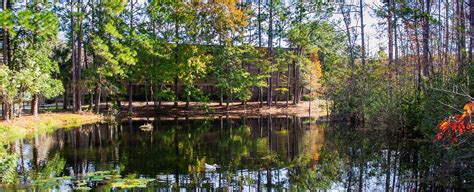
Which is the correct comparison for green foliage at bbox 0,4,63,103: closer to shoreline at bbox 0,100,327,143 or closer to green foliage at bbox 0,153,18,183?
shoreline at bbox 0,100,327,143

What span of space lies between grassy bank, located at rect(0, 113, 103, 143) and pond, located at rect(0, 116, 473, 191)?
46.4 inches

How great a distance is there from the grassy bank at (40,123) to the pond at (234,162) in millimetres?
1179

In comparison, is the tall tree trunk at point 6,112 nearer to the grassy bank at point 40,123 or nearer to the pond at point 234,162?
the grassy bank at point 40,123

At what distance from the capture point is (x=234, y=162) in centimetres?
1391

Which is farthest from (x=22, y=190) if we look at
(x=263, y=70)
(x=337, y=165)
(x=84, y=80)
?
(x=263, y=70)

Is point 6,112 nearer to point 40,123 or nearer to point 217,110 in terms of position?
point 40,123

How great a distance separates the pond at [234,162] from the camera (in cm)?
1060

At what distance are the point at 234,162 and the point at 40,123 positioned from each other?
1596cm

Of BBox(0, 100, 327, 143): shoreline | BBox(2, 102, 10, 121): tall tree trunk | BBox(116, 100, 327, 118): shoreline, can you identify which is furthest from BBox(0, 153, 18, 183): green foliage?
BBox(116, 100, 327, 118): shoreline

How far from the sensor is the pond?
10602 millimetres

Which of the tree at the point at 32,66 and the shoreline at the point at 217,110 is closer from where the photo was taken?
the tree at the point at 32,66

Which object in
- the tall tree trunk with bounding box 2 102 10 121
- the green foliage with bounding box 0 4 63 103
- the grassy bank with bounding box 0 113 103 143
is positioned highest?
the green foliage with bounding box 0 4 63 103

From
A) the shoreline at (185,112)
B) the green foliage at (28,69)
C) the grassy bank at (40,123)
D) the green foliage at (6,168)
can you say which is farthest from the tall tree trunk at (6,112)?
the green foliage at (6,168)

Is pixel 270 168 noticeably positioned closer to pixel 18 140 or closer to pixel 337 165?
pixel 337 165
